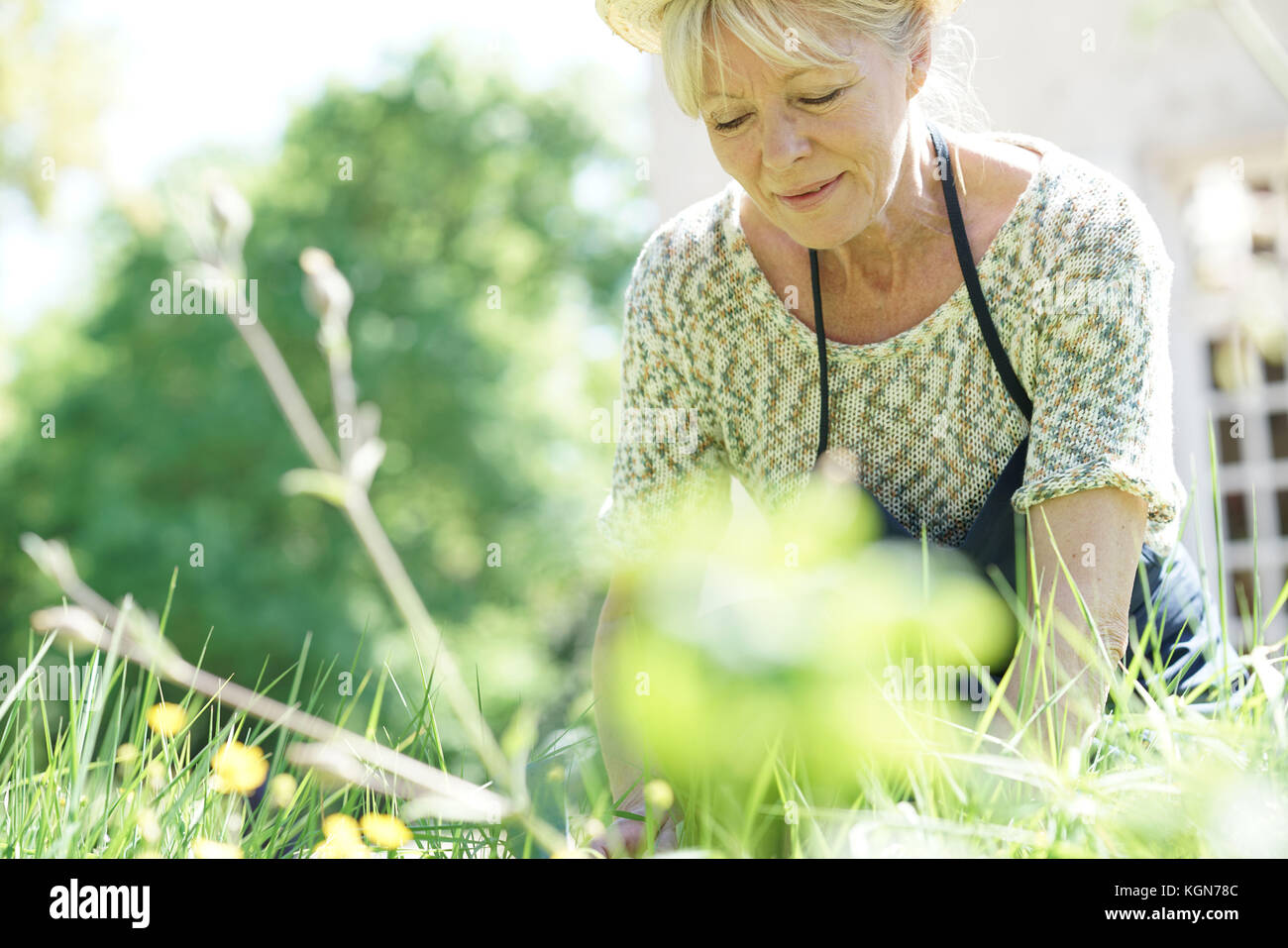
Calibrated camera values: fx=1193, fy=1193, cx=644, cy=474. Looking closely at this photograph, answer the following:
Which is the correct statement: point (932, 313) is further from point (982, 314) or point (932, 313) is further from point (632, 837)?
point (632, 837)

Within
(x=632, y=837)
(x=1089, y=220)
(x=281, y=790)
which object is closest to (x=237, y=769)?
(x=281, y=790)

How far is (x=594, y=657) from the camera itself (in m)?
2.17

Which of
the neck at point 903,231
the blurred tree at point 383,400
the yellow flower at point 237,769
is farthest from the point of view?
the blurred tree at point 383,400

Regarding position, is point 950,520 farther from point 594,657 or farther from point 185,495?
point 185,495

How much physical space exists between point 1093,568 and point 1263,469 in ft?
21.6

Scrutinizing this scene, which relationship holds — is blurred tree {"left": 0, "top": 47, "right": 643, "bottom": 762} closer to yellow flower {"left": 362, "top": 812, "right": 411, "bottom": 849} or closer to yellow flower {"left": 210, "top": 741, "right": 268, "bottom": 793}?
yellow flower {"left": 210, "top": 741, "right": 268, "bottom": 793}

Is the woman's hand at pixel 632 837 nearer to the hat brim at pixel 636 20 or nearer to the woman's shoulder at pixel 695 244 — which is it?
the woman's shoulder at pixel 695 244

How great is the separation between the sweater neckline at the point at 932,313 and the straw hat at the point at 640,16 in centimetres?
30

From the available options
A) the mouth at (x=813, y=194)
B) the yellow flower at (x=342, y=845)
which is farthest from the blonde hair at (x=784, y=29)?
the yellow flower at (x=342, y=845)

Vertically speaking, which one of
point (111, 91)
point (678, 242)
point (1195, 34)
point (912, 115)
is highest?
point (111, 91)

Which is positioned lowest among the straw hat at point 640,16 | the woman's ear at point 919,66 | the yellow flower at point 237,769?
the yellow flower at point 237,769

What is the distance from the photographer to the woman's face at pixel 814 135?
6.15 feet
